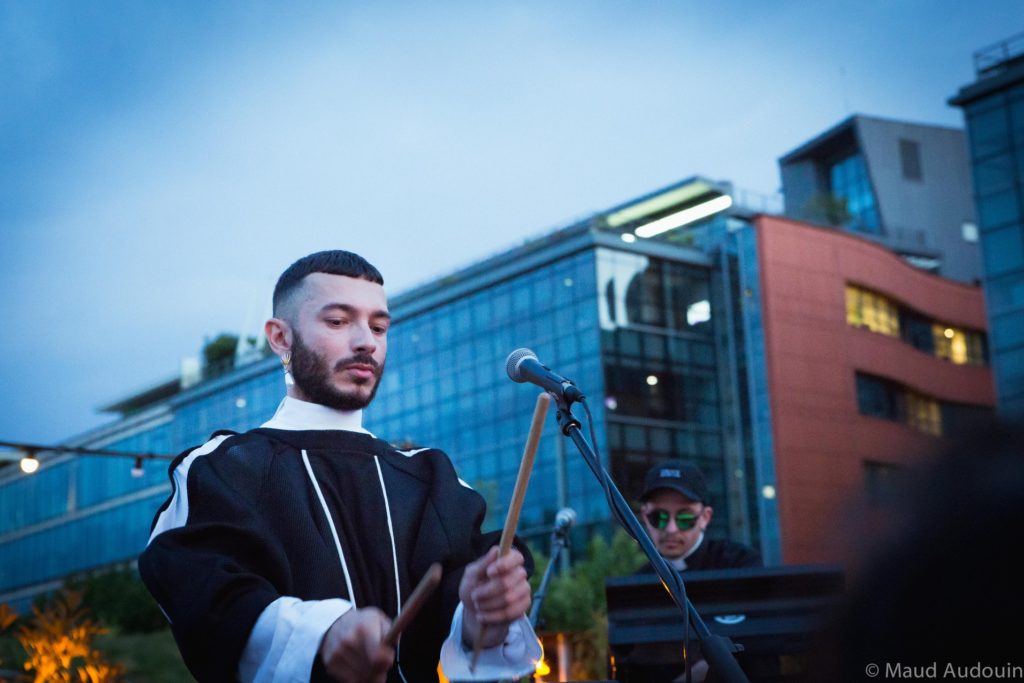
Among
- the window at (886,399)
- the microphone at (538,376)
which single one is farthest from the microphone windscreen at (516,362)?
the window at (886,399)

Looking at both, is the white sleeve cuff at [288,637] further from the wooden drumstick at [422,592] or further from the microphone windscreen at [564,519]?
the microphone windscreen at [564,519]

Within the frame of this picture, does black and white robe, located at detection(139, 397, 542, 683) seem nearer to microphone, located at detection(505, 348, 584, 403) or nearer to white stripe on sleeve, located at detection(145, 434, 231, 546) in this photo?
white stripe on sleeve, located at detection(145, 434, 231, 546)

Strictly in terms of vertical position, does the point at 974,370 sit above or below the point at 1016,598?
above

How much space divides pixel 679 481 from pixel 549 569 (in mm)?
1031

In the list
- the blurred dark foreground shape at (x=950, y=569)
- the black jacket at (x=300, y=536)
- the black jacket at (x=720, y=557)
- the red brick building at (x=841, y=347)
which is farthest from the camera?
the red brick building at (x=841, y=347)

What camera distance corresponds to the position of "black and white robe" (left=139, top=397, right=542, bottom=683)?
2.75 metres


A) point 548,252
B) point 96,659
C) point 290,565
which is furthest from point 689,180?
point 290,565

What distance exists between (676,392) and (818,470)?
509 cm

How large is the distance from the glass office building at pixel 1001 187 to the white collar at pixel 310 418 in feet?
96.3

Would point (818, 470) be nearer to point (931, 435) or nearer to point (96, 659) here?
point (96, 659)

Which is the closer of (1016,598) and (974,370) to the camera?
(1016,598)

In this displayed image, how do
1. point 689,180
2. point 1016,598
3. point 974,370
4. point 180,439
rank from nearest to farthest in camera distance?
1. point 1016,598
2. point 689,180
3. point 974,370
4. point 180,439

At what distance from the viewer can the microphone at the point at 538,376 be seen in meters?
3.61

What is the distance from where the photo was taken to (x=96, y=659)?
8.89m
